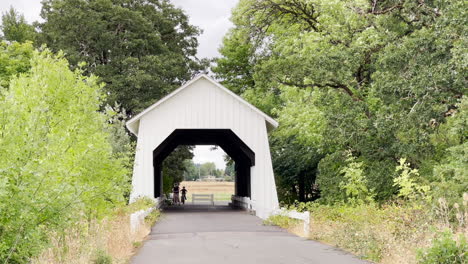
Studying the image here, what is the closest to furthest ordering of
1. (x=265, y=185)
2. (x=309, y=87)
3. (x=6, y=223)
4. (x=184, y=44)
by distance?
(x=6, y=223) → (x=265, y=185) → (x=309, y=87) → (x=184, y=44)

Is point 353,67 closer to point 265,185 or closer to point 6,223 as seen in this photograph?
point 265,185

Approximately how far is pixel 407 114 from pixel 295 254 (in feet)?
29.2

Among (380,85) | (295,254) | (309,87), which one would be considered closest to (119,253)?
(295,254)

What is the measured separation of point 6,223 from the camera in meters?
7.19

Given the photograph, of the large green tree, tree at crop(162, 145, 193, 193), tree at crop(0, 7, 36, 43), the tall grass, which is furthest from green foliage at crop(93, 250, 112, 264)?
tree at crop(0, 7, 36, 43)

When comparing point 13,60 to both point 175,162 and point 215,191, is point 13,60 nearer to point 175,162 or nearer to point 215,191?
point 175,162

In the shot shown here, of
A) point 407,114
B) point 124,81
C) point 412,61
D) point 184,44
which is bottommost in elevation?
point 407,114

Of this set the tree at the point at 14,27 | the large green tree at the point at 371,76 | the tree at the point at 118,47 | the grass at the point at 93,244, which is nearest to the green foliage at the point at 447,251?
the grass at the point at 93,244

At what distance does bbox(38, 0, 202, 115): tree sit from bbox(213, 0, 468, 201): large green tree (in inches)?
393

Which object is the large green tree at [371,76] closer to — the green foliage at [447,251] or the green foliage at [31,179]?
the green foliage at [447,251]

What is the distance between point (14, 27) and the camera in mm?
47188

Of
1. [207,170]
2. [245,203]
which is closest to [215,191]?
[245,203]

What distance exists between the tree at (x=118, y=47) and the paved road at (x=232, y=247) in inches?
783

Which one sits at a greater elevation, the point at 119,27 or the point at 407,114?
the point at 119,27
